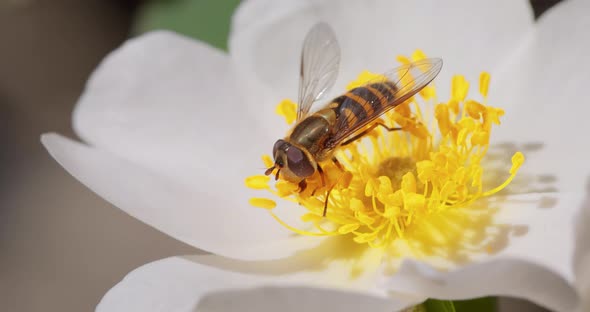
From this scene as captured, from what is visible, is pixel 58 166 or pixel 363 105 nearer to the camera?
pixel 363 105

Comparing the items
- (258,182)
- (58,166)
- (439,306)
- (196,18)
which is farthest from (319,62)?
(58,166)

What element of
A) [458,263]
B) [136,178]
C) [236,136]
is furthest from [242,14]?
[458,263]

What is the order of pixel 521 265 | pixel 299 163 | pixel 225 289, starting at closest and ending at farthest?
pixel 521 265 → pixel 225 289 → pixel 299 163

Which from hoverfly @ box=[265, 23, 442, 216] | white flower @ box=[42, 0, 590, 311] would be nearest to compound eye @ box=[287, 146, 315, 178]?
hoverfly @ box=[265, 23, 442, 216]

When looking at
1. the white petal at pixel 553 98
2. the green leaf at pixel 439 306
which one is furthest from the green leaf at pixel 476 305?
the white petal at pixel 553 98

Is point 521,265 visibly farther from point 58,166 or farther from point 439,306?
point 58,166

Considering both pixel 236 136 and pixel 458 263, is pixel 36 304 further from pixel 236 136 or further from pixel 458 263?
pixel 458 263
